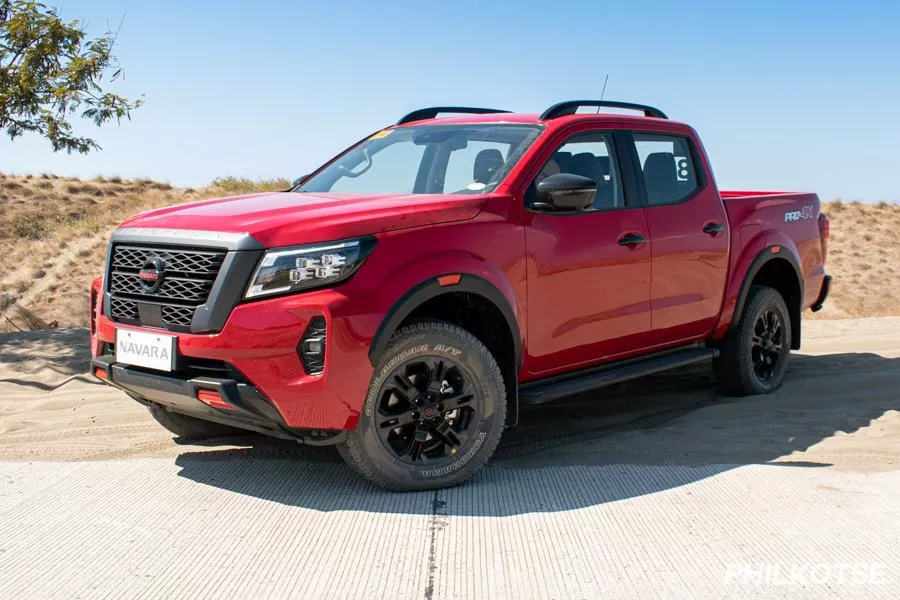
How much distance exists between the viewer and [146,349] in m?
4.61

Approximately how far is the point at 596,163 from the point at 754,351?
2.34 metres

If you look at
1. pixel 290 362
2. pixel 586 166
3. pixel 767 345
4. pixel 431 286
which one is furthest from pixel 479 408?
pixel 767 345

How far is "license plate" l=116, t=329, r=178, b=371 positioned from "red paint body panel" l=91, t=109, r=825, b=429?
0.10m

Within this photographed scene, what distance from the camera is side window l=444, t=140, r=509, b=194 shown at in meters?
5.35

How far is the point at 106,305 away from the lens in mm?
4973

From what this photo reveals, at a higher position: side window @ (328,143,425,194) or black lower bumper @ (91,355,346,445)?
side window @ (328,143,425,194)

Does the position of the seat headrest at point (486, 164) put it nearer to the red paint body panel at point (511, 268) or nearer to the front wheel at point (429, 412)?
the red paint body panel at point (511, 268)

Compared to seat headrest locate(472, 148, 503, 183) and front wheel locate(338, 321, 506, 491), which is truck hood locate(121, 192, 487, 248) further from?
front wheel locate(338, 321, 506, 491)

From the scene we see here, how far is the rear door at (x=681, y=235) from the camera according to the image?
600 cm

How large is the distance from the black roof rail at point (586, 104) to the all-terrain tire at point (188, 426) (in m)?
2.69

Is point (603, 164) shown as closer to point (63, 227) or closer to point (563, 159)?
point (563, 159)

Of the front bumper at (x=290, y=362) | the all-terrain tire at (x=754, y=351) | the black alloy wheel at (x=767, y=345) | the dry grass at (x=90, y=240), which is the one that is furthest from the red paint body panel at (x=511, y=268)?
the dry grass at (x=90, y=240)

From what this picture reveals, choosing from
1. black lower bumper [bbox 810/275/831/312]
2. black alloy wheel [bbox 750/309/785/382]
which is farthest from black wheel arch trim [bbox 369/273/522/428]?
black lower bumper [bbox 810/275/831/312]

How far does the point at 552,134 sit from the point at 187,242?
217 centimetres
